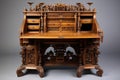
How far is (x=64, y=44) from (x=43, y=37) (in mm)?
840

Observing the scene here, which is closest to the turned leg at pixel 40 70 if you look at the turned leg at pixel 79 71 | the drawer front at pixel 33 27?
the turned leg at pixel 79 71

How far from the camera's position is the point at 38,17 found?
702cm

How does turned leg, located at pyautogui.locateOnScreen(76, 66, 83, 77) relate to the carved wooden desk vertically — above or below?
below

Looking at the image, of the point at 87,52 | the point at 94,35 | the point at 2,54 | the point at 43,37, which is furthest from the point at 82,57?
the point at 2,54

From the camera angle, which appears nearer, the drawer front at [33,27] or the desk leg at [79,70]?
the desk leg at [79,70]

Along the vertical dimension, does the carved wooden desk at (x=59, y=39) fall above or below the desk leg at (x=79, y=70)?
above

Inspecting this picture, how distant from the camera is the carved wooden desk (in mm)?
6703

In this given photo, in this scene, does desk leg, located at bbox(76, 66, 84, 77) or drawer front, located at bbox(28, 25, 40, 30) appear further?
drawer front, located at bbox(28, 25, 40, 30)

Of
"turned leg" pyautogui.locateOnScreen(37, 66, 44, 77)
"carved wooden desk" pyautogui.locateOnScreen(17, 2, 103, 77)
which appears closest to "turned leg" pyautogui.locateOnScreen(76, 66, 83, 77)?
"carved wooden desk" pyautogui.locateOnScreen(17, 2, 103, 77)

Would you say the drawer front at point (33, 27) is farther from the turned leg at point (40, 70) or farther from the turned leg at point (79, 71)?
the turned leg at point (79, 71)

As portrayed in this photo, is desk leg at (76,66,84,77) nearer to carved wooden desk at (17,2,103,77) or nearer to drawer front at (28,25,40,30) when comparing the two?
carved wooden desk at (17,2,103,77)

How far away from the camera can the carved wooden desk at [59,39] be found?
6703 mm

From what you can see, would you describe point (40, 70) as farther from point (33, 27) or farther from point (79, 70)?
point (33, 27)

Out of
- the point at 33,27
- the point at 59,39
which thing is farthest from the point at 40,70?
the point at 33,27
